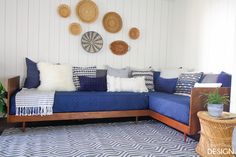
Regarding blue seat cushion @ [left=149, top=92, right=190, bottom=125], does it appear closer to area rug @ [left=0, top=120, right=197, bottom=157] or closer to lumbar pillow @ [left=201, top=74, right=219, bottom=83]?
area rug @ [left=0, top=120, right=197, bottom=157]

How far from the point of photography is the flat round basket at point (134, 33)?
4.56m

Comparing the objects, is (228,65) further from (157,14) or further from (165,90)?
(157,14)

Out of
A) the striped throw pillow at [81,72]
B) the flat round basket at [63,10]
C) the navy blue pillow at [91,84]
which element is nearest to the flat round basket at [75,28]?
the flat round basket at [63,10]

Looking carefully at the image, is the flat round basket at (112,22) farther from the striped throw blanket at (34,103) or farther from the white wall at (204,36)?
the striped throw blanket at (34,103)

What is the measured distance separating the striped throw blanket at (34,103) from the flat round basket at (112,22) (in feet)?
5.71

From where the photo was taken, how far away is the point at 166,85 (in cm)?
406

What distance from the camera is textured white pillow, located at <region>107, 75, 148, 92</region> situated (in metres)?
3.91

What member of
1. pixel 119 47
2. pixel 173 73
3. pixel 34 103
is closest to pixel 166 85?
pixel 173 73

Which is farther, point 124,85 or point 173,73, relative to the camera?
point 173,73

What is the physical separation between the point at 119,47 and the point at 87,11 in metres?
0.85

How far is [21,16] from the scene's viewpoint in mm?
3922

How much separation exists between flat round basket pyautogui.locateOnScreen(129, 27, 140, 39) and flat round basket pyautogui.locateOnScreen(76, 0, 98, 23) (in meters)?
0.72

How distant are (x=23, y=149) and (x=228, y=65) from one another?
9.30 feet

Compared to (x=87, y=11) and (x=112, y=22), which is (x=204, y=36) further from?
(x=87, y=11)
